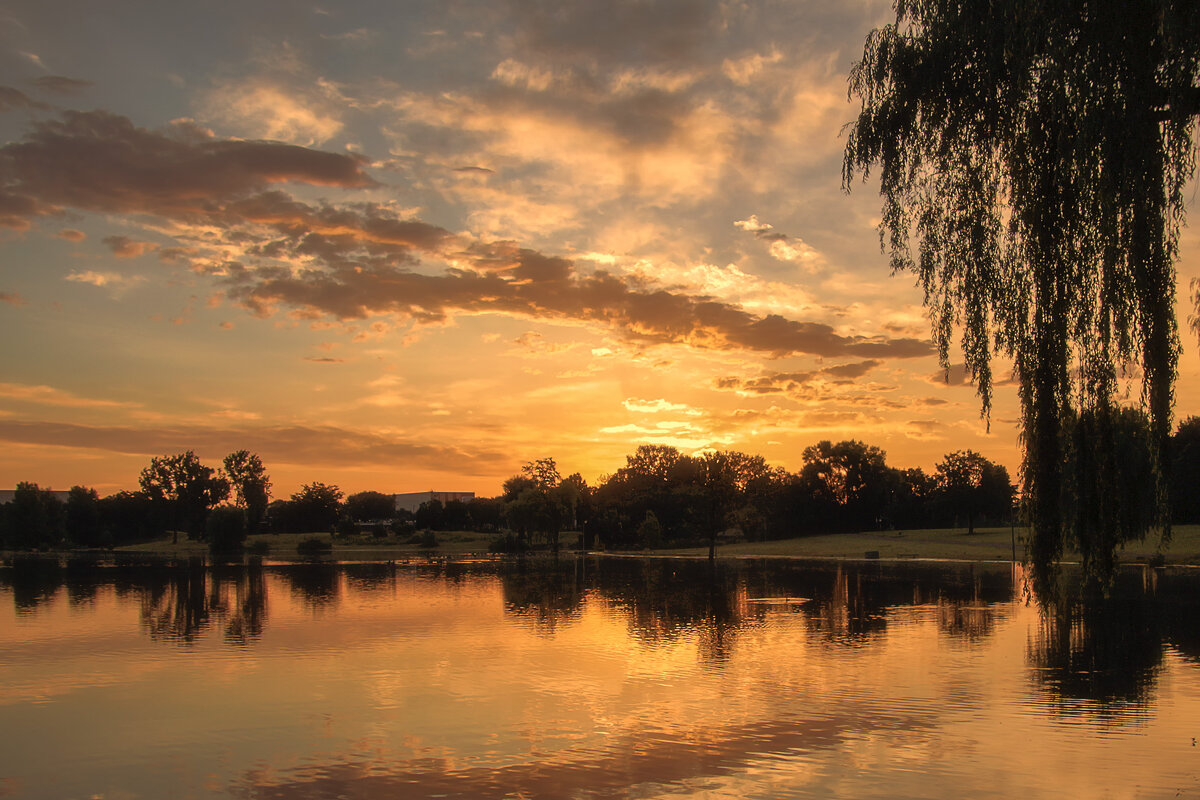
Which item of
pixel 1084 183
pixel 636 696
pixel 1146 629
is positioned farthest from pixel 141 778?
pixel 1146 629

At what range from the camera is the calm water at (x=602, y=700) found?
1439 centimetres

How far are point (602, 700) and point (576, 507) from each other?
91.9m

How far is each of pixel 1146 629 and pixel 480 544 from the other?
306 ft

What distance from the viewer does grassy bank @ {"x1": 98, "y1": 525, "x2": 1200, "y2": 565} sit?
75.7 m

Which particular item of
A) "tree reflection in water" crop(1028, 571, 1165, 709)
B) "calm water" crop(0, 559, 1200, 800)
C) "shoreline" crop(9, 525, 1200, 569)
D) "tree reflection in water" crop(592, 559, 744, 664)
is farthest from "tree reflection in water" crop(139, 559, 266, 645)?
"shoreline" crop(9, 525, 1200, 569)

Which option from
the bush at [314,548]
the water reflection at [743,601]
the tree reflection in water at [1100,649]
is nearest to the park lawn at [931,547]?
the water reflection at [743,601]

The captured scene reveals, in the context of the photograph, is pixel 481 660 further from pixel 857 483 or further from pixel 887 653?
pixel 857 483

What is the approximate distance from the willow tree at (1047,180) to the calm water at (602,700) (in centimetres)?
531

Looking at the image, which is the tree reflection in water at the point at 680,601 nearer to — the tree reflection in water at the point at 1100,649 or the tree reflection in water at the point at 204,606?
the tree reflection in water at the point at 1100,649

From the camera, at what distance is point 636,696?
20969 millimetres

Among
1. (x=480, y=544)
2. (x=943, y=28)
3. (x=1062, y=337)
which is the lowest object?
(x=480, y=544)

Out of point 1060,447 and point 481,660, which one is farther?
point 481,660

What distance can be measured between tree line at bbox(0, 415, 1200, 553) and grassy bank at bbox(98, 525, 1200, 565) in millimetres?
4043

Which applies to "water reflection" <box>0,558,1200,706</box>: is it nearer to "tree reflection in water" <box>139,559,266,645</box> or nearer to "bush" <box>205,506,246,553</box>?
"tree reflection in water" <box>139,559,266,645</box>
